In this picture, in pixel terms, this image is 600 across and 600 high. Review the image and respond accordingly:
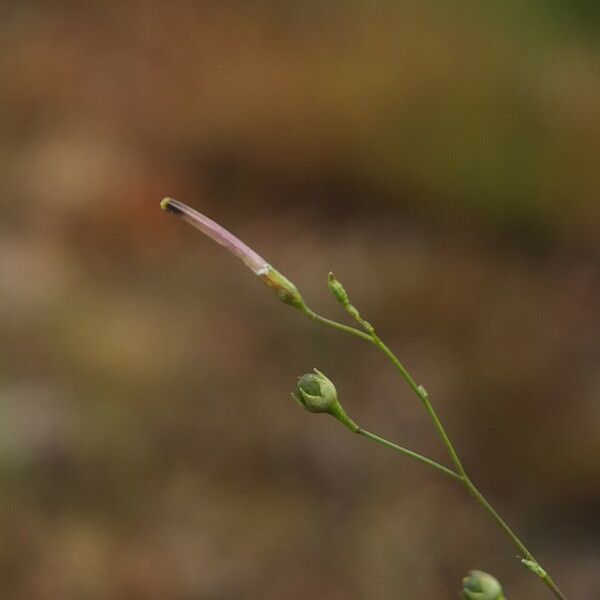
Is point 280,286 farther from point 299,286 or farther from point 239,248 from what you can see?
point 299,286

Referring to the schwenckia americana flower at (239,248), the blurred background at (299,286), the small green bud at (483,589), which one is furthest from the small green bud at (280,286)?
the blurred background at (299,286)

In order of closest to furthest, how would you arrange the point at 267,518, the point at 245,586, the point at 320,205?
the point at 245,586 < the point at 267,518 < the point at 320,205

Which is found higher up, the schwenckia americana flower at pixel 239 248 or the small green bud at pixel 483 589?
the schwenckia americana flower at pixel 239 248

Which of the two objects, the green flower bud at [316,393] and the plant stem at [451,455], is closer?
the plant stem at [451,455]

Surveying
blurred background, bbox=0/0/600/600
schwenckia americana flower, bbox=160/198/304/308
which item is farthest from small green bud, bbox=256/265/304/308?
blurred background, bbox=0/0/600/600

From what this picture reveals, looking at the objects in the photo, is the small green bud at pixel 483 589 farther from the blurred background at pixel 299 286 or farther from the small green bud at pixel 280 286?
the blurred background at pixel 299 286

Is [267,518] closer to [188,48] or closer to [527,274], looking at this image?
[527,274]

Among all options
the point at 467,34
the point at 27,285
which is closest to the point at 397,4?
the point at 467,34
